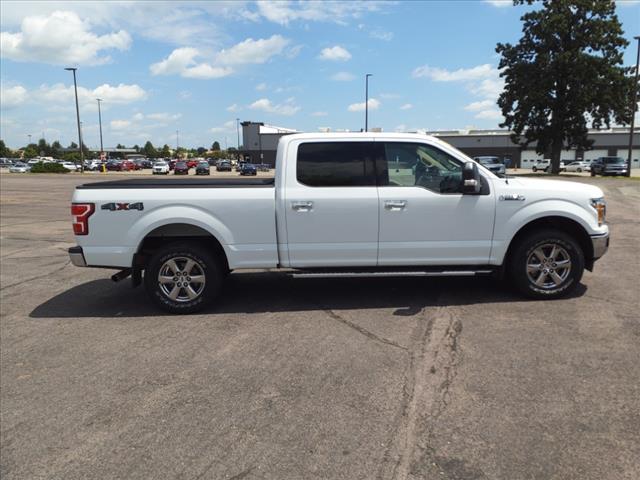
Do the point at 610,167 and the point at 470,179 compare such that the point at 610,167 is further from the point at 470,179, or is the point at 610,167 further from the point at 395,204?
the point at 395,204

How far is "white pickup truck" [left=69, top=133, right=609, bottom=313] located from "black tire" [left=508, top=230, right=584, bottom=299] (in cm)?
1

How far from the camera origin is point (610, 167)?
4134cm

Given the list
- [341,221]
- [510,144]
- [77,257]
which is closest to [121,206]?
[77,257]

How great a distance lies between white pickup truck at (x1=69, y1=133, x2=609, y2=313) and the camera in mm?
5621

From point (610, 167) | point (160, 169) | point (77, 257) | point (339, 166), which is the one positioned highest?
point (339, 166)

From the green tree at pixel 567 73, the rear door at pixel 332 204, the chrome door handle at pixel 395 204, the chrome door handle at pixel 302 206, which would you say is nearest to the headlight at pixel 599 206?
the chrome door handle at pixel 395 204

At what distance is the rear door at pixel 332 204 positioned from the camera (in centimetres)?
563

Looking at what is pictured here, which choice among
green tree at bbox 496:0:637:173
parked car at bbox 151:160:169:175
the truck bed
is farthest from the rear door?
parked car at bbox 151:160:169:175

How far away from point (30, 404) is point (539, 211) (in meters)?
5.24

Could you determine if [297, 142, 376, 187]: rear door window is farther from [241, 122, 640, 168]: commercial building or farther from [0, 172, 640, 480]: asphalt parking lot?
[241, 122, 640, 168]: commercial building

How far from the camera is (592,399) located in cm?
A: 357

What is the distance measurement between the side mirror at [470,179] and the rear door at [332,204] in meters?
0.97

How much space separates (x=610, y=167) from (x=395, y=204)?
140 ft

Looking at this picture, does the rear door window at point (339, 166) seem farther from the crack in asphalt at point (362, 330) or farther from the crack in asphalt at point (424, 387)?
the crack in asphalt at point (424, 387)
